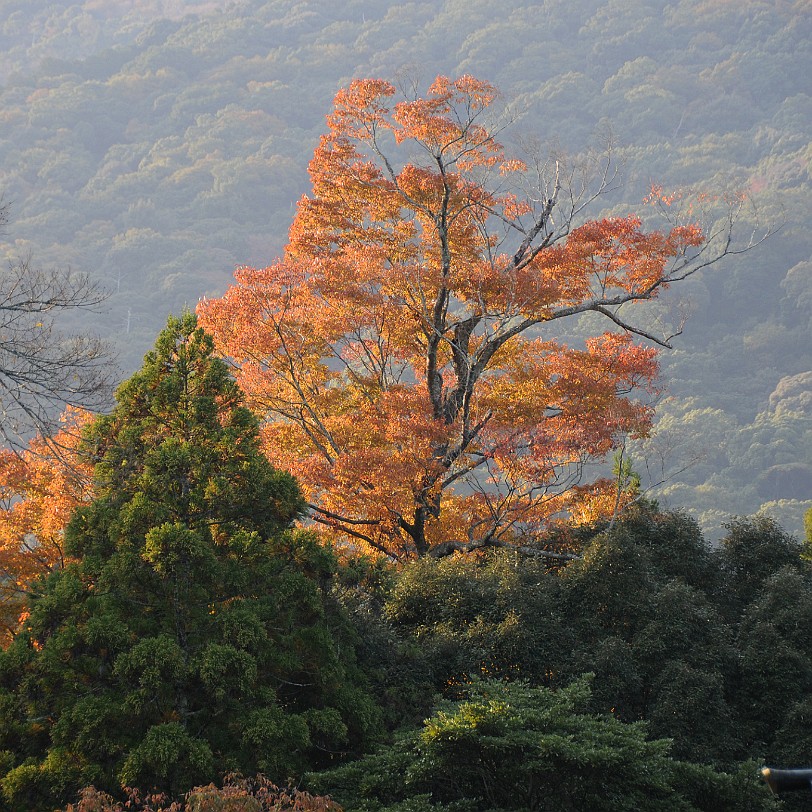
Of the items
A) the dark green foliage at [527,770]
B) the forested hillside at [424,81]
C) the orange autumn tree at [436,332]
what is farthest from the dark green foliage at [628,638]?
the forested hillside at [424,81]

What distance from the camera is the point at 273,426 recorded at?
1445 cm

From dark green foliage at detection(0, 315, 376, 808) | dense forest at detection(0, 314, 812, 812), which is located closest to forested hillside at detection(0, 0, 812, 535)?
dense forest at detection(0, 314, 812, 812)

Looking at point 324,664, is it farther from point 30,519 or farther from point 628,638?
point 30,519

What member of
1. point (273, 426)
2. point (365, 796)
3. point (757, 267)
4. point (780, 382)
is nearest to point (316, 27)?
point (757, 267)

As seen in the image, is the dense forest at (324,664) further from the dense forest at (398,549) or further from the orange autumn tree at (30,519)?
the orange autumn tree at (30,519)

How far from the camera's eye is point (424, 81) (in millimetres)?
111750

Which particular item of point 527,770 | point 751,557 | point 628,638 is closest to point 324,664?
point 527,770

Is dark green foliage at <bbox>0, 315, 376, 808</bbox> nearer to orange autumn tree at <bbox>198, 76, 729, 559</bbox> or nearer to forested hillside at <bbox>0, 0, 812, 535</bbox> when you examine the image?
orange autumn tree at <bbox>198, 76, 729, 559</bbox>

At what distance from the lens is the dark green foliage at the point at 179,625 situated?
6863mm

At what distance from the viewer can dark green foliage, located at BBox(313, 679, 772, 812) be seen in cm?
636

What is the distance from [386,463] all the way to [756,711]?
488 centimetres

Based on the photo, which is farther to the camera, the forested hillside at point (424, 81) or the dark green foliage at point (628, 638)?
the forested hillside at point (424, 81)

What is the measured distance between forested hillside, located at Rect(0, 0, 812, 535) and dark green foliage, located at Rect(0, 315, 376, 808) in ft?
162

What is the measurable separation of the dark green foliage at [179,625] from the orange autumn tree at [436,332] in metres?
4.30
